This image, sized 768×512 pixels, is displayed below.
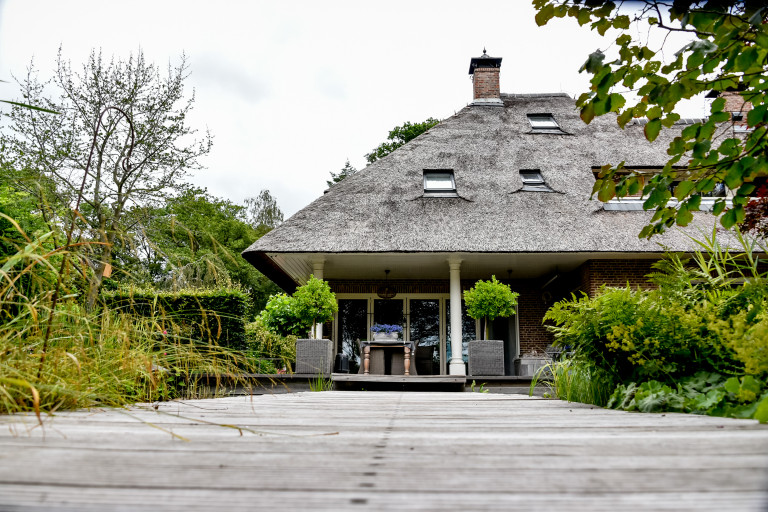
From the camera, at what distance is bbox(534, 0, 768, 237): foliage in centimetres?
221

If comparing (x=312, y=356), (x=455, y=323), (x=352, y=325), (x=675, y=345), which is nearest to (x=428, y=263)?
(x=455, y=323)

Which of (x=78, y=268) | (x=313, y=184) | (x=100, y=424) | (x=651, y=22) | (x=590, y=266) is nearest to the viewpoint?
(x=100, y=424)

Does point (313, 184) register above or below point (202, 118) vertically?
above

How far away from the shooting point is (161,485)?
0.66 m

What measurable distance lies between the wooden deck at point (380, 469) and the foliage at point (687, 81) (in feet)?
5.00

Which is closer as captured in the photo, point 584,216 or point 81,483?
point 81,483

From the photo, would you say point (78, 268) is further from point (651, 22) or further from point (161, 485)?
point (651, 22)

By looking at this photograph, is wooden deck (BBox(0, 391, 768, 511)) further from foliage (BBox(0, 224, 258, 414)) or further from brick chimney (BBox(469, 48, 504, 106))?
brick chimney (BBox(469, 48, 504, 106))

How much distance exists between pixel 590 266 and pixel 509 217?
1.68 m

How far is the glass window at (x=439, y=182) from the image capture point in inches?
417

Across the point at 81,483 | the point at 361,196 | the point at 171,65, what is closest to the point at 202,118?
the point at 171,65

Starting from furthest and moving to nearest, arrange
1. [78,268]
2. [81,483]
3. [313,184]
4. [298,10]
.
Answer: [313,184], [298,10], [78,268], [81,483]

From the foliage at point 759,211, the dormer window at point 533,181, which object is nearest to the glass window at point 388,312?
the dormer window at point 533,181

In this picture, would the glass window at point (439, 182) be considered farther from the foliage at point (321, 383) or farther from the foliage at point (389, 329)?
the foliage at point (321, 383)
